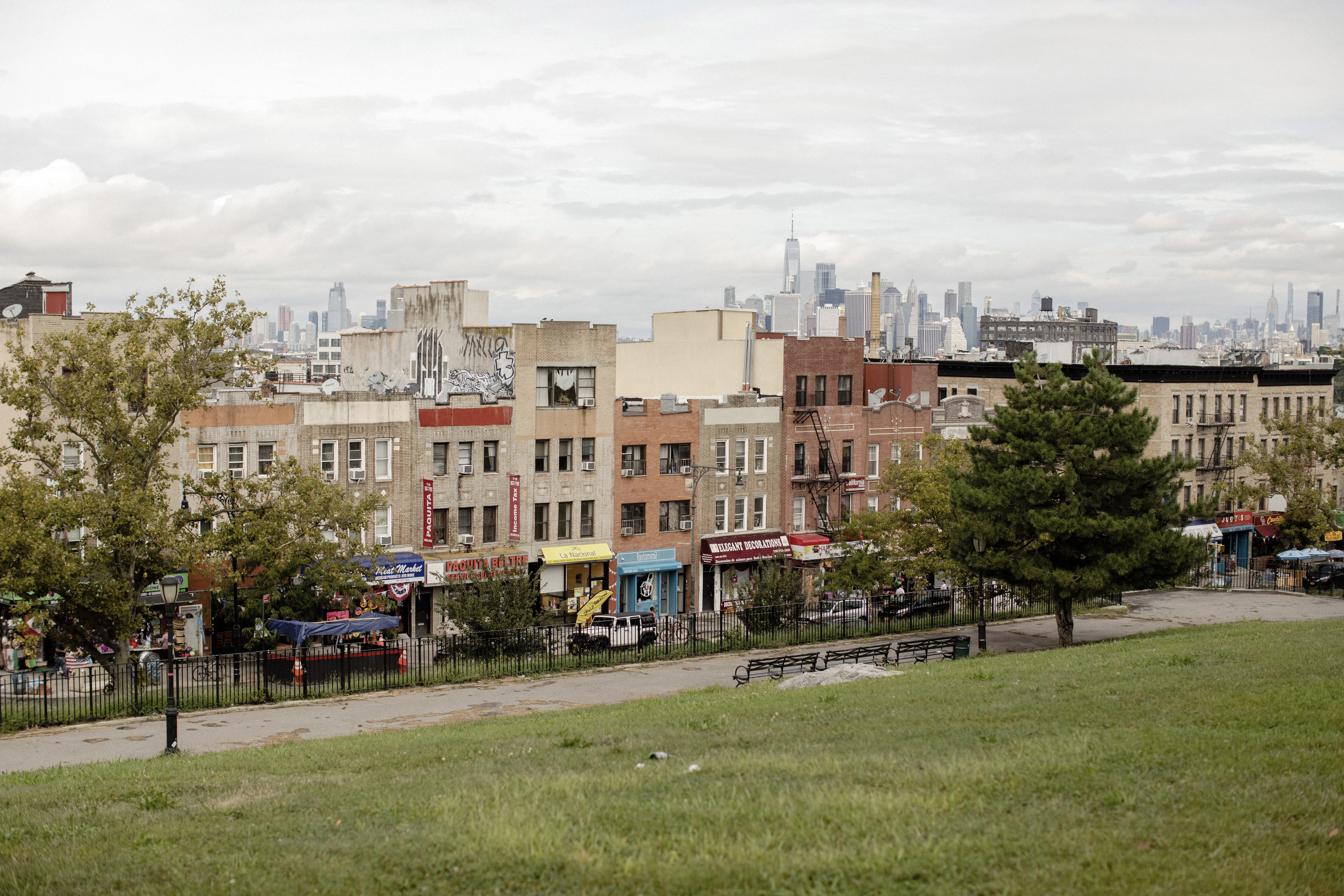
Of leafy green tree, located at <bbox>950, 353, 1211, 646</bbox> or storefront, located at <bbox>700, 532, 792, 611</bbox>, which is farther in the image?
storefront, located at <bbox>700, 532, 792, 611</bbox>

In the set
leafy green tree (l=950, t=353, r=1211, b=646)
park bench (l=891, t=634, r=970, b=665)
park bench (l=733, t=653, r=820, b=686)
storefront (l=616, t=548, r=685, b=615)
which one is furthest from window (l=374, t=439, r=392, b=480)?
leafy green tree (l=950, t=353, r=1211, b=646)

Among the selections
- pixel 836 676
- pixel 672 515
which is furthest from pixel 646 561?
pixel 836 676

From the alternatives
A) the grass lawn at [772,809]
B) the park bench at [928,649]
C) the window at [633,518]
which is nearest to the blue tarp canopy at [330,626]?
the park bench at [928,649]

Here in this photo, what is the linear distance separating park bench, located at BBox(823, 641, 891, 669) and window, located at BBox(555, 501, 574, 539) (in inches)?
758

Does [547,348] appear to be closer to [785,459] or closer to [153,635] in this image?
[785,459]

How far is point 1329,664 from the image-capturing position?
22109mm

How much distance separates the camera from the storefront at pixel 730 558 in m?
56.6

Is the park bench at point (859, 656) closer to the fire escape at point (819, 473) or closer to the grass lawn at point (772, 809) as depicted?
the grass lawn at point (772, 809)

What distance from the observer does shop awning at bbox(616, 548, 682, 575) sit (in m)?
54.3

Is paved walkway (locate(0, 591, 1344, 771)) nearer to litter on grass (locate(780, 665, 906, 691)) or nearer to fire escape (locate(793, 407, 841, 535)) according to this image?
litter on grass (locate(780, 665, 906, 691))

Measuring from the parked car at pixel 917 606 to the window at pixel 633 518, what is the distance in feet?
40.6

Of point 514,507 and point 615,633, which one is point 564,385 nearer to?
point 514,507

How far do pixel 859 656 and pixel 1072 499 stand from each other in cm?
844

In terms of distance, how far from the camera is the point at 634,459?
182 feet
